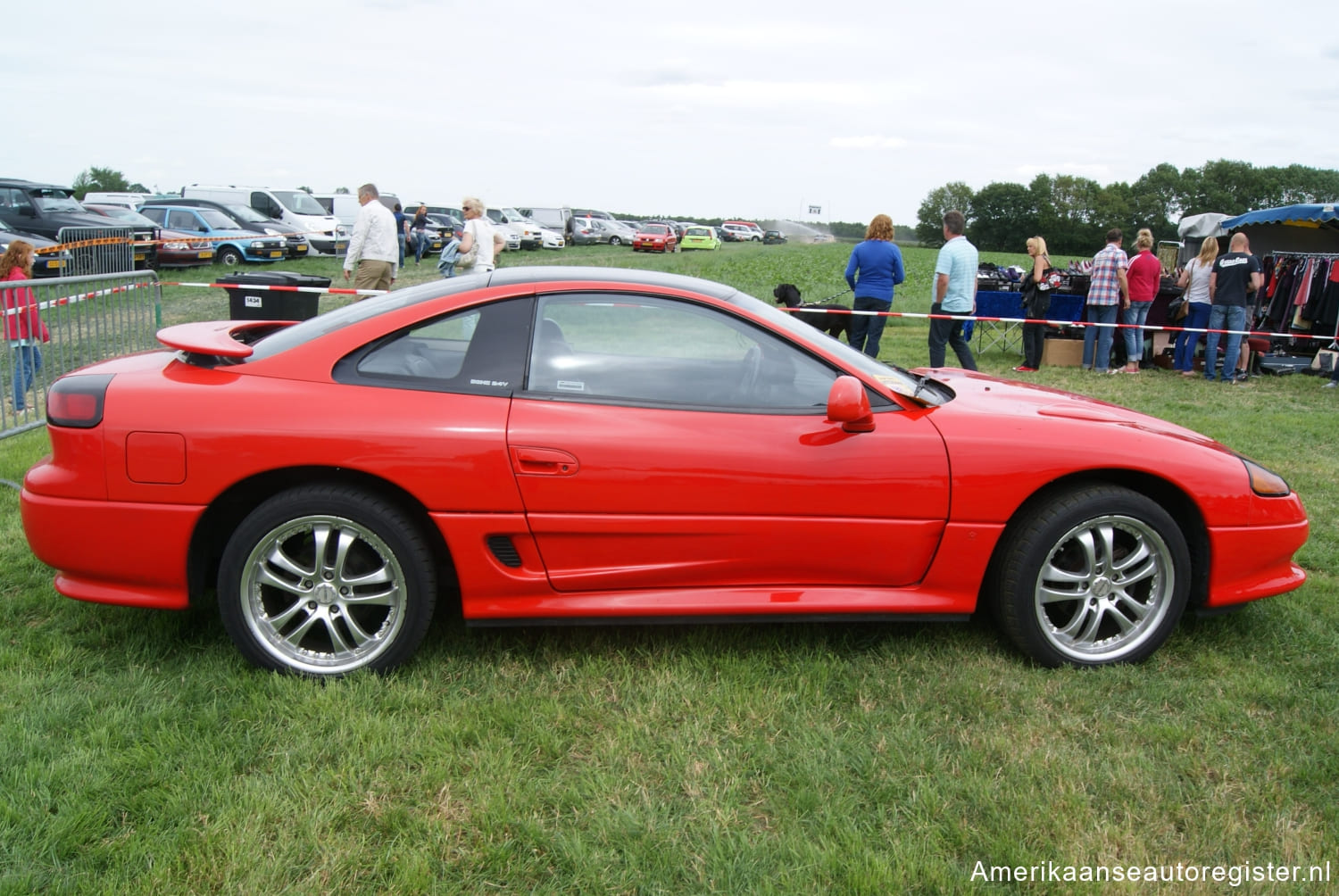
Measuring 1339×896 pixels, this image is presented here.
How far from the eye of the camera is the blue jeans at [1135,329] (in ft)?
37.0

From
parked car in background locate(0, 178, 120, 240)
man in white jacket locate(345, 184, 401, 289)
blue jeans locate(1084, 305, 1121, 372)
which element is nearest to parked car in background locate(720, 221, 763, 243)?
parked car in background locate(0, 178, 120, 240)

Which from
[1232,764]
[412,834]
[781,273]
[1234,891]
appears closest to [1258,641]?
[1232,764]

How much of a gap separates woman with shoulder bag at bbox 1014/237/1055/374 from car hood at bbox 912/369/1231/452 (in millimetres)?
7811

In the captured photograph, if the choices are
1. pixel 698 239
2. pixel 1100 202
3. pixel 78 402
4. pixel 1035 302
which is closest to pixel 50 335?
pixel 78 402

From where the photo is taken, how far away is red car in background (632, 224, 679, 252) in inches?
1566

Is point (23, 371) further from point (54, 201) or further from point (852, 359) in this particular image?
point (54, 201)

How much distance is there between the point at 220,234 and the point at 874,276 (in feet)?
55.9

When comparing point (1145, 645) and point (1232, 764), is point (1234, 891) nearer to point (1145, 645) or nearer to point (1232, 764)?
point (1232, 764)

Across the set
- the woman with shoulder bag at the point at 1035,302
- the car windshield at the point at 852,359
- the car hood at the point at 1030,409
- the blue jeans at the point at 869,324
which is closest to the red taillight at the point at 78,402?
the car windshield at the point at 852,359

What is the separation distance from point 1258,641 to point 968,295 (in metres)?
6.36

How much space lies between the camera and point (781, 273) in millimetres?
30219

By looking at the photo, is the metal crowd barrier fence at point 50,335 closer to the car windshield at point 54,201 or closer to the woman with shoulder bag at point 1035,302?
the woman with shoulder bag at point 1035,302

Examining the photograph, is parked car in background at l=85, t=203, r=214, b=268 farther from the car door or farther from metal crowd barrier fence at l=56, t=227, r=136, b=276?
the car door

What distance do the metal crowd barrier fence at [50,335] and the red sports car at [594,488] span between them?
8.40ft
